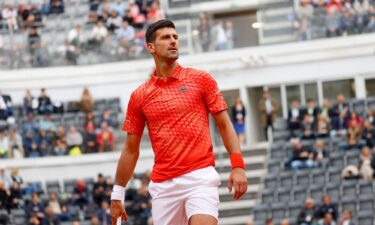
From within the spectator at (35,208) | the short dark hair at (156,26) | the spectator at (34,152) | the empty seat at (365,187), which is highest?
the short dark hair at (156,26)

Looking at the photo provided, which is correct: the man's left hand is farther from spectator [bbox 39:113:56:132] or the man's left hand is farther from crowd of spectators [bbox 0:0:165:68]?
crowd of spectators [bbox 0:0:165:68]

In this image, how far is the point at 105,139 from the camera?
124 feet

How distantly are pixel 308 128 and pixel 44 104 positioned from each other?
24.5ft

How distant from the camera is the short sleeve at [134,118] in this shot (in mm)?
12359

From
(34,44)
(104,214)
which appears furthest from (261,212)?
(34,44)

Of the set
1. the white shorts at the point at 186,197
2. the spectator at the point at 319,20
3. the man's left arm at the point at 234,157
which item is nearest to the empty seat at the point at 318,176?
the spectator at the point at 319,20

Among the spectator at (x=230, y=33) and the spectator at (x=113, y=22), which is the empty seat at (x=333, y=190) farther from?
the spectator at (x=113, y=22)

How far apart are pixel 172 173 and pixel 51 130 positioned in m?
25.8

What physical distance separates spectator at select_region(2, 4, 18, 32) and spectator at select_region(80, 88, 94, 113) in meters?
3.10

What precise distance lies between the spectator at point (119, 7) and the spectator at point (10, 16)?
8.85 feet

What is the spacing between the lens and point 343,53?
39562 millimetres

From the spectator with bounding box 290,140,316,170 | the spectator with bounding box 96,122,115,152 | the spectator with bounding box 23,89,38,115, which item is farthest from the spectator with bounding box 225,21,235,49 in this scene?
the spectator with bounding box 290,140,316,170

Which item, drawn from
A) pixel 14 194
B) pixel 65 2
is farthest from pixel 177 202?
pixel 65 2

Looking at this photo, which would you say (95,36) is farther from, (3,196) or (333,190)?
(333,190)
